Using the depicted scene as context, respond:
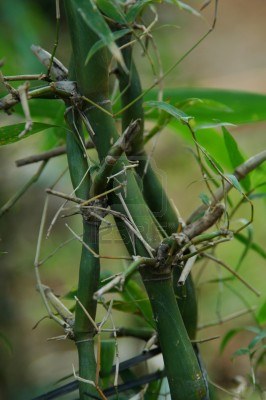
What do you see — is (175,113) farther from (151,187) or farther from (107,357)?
(107,357)

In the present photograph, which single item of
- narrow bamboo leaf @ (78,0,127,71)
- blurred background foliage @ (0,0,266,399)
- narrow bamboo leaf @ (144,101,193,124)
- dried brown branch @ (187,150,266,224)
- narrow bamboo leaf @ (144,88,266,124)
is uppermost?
narrow bamboo leaf @ (78,0,127,71)

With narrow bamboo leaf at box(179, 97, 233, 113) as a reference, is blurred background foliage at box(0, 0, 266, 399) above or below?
below

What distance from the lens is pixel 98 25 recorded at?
1.18 ft

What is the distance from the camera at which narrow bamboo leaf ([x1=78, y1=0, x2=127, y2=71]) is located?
1.15ft

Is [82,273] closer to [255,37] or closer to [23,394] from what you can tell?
[23,394]

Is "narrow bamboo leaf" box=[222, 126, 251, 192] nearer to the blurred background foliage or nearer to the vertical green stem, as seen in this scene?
the blurred background foliage

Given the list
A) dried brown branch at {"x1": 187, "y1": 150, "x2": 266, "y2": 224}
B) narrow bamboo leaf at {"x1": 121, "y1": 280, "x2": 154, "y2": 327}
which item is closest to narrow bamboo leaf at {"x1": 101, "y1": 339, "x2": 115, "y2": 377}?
narrow bamboo leaf at {"x1": 121, "y1": 280, "x2": 154, "y2": 327}

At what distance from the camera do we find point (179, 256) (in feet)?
1.51

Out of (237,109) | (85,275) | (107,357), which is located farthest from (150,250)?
(237,109)

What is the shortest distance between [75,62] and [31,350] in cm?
113

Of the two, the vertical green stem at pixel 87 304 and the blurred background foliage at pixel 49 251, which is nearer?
the vertical green stem at pixel 87 304

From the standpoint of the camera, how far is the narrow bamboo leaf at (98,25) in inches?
13.8

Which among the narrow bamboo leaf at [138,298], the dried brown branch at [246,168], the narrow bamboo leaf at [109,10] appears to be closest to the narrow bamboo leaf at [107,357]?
the narrow bamboo leaf at [138,298]

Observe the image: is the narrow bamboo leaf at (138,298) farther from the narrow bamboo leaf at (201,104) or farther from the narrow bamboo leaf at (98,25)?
the narrow bamboo leaf at (98,25)
